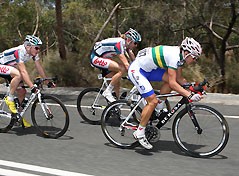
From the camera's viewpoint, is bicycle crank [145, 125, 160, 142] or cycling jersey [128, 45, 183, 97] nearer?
cycling jersey [128, 45, 183, 97]

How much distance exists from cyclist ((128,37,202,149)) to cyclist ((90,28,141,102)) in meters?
1.53

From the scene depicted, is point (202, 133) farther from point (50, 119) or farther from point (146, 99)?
point (50, 119)

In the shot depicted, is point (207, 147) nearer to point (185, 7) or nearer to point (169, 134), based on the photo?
point (169, 134)

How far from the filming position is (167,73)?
620 cm

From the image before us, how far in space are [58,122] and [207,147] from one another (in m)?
2.64

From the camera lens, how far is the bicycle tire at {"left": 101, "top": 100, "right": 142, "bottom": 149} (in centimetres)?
648

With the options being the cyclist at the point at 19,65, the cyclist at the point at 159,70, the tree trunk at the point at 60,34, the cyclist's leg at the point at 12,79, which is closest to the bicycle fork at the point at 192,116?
the cyclist at the point at 159,70

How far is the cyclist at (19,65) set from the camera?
23.3 feet

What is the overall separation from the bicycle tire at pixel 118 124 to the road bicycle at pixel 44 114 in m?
0.72

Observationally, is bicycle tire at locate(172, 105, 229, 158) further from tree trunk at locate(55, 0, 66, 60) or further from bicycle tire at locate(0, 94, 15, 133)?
tree trunk at locate(55, 0, 66, 60)

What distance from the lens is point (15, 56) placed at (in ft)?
23.8

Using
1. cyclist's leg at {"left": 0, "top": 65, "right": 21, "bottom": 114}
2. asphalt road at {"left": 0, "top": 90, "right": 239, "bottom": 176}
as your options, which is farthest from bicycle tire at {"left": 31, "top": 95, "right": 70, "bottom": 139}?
cyclist's leg at {"left": 0, "top": 65, "right": 21, "bottom": 114}

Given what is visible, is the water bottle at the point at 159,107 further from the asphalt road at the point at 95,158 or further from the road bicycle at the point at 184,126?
the asphalt road at the point at 95,158

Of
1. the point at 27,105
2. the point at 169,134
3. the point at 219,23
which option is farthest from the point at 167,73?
the point at 219,23
